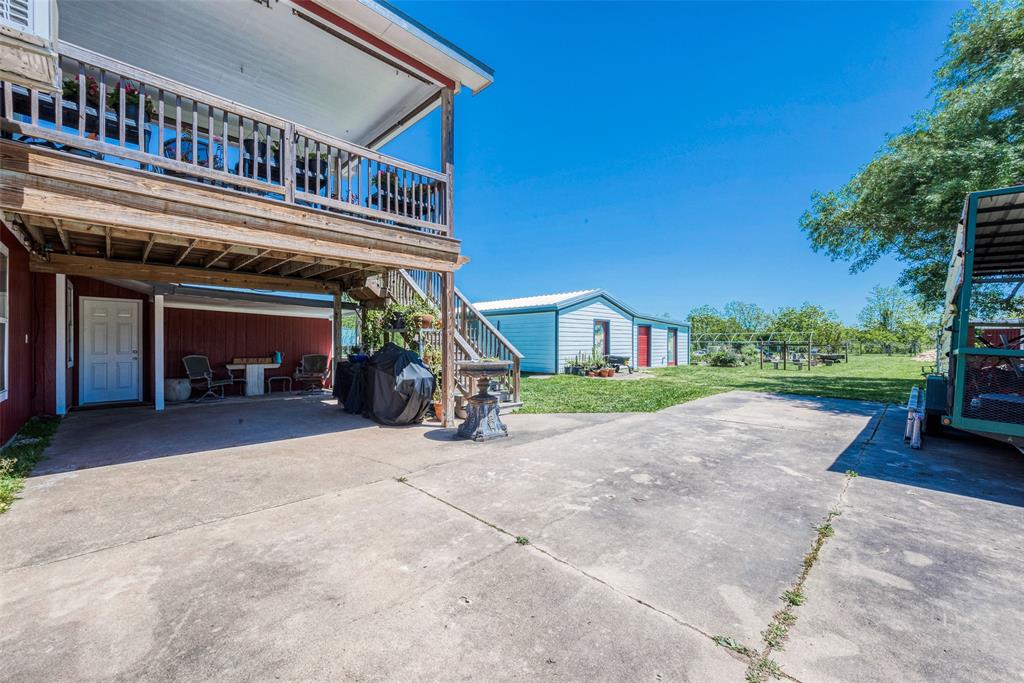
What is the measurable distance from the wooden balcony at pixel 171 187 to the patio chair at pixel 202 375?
8.38 feet

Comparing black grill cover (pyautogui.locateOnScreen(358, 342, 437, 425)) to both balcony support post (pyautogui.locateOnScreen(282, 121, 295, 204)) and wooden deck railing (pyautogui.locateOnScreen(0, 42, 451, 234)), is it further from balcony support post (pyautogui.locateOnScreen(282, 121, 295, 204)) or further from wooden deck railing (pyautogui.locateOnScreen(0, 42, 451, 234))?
balcony support post (pyautogui.locateOnScreen(282, 121, 295, 204))

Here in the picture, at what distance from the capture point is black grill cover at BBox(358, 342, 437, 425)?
19.7 ft

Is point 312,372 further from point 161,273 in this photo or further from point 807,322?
point 807,322

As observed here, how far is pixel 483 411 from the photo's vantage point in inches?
208

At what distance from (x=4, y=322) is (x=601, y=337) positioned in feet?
49.2

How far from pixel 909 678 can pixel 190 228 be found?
17.5 ft

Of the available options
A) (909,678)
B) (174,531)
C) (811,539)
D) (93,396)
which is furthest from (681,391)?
(93,396)

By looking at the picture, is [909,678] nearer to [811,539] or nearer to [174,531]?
[811,539]

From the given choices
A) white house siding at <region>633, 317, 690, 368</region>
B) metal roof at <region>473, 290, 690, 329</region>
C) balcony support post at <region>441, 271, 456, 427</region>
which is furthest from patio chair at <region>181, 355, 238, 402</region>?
white house siding at <region>633, 317, 690, 368</region>

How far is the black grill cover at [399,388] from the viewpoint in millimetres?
6012

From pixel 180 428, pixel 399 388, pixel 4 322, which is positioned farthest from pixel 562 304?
pixel 4 322

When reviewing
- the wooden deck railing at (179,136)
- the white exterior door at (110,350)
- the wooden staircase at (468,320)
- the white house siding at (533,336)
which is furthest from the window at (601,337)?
the white exterior door at (110,350)

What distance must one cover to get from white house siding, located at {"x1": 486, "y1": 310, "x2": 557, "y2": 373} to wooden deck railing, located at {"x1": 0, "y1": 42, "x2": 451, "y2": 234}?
931 centimetres

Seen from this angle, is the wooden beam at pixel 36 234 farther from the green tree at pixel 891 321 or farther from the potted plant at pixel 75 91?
the green tree at pixel 891 321
